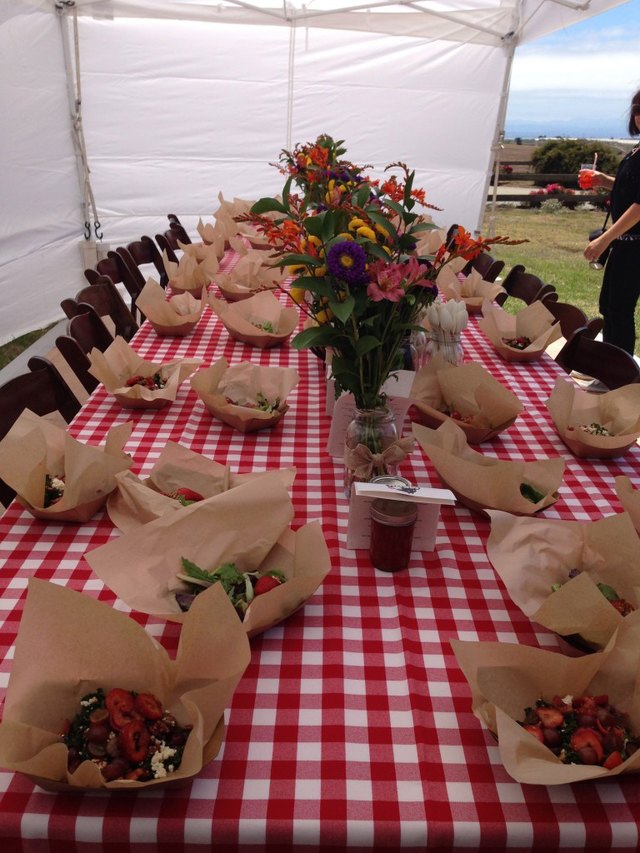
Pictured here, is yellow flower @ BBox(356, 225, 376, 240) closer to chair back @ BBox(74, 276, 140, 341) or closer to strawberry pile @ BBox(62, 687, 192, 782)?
strawberry pile @ BBox(62, 687, 192, 782)

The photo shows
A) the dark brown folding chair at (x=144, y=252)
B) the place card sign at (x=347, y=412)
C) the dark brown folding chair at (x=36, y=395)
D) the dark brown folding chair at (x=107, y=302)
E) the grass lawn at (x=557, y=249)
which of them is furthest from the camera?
the grass lawn at (x=557, y=249)

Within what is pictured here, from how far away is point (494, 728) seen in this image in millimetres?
701

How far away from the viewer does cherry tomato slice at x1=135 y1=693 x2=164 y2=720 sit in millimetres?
685

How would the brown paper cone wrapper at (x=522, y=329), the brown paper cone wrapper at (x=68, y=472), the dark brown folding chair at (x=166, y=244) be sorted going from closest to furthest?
1. the brown paper cone wrapper at (x=68, y=472)
2. the brown paper cone wrapper at (x=522, y=329)
3. the dark brown folding chair at (x=166, y=244)

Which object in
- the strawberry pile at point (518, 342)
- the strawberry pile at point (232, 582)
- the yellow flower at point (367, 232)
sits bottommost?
the strawberry pile at point (232, 582)

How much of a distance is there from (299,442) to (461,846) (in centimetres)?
89

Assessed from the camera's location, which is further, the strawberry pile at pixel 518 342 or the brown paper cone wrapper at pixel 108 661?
the strawberry pile at pixel 518 342

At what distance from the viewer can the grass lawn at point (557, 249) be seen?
580 centimetres

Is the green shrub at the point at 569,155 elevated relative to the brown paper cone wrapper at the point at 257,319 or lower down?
elevated

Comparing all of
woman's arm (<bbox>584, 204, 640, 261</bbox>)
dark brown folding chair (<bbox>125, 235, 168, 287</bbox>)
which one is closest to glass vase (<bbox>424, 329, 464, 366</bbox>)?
woman's arm (<bbox>584, 204, 640, 261</bbox>)

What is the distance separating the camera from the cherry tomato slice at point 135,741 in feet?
2.11

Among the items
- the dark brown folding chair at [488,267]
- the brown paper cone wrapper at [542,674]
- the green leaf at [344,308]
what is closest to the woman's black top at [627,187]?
the dark brown folding chair at [488,267]

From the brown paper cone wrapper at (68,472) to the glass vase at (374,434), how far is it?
1.32ft

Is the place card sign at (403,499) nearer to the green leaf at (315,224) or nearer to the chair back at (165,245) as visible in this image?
the green leaf at (315,224)
